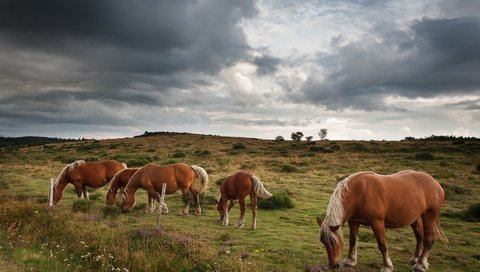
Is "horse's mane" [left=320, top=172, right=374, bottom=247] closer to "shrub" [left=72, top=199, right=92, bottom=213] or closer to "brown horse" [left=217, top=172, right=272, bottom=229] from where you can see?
"brown horse" [left=217, top=172, right=272, bottom=229]

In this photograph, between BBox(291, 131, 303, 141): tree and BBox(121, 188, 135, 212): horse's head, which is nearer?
BBox(121, 188, 135, 212): horse's head

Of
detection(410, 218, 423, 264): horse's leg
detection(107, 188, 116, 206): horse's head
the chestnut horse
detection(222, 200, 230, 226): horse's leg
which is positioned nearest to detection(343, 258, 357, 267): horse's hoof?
detection(410, 218, 423, 264): horse's leg

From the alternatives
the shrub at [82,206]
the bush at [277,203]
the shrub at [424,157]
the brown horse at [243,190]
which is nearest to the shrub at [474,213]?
the bush at [277,203]

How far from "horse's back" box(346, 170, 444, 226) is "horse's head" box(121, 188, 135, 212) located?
989 centimetres

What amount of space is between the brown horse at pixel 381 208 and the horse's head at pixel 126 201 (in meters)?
9.41

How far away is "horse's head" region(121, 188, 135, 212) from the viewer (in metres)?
15.6

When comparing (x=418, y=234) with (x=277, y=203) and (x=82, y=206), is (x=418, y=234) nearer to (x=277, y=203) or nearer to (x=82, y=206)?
(x=277, y=203)

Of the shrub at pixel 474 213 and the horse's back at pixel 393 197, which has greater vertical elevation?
the horse's back at pixel 393 197

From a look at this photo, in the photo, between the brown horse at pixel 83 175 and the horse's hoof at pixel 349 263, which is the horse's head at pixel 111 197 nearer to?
the brown horse at pixel 83 175

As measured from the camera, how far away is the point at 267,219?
1570cm

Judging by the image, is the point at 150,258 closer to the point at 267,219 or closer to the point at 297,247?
the point at 297,247

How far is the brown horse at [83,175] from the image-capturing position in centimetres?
1784

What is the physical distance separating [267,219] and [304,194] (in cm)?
625

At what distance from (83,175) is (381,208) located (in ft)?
47.5
